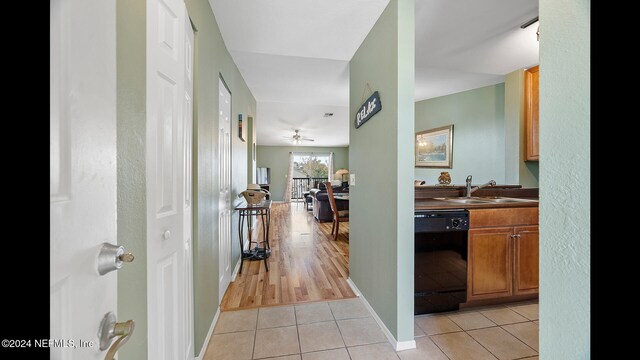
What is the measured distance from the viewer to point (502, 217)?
1.98 metres

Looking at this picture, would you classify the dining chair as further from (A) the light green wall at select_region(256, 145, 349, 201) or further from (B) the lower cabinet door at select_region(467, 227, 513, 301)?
(A) the light green wall at select_region(256, 145, 349, 201)

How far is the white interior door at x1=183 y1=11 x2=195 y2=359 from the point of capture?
1.29 m

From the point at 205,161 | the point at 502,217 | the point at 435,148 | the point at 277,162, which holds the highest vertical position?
the point at 277,162

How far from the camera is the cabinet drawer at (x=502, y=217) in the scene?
6.36ft

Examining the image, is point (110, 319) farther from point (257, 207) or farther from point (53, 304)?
point (257, 207)

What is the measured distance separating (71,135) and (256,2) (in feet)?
6.18

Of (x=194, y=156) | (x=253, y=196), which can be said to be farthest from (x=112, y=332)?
(x=253, y=196)

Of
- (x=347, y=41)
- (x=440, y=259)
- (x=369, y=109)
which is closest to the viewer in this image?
(x=440, y=259)

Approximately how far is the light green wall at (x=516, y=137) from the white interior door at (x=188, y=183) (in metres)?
3.71

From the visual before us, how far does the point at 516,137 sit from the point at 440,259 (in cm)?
229

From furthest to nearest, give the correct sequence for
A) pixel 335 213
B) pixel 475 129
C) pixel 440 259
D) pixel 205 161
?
pixel 335 213 < pixel 475 129 < pixel 440 259 < pixel 205 161

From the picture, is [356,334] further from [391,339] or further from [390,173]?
[390,173]

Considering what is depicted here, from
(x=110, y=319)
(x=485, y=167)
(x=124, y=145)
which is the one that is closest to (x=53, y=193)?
(x=110, y=319)

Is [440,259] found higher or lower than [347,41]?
lower
